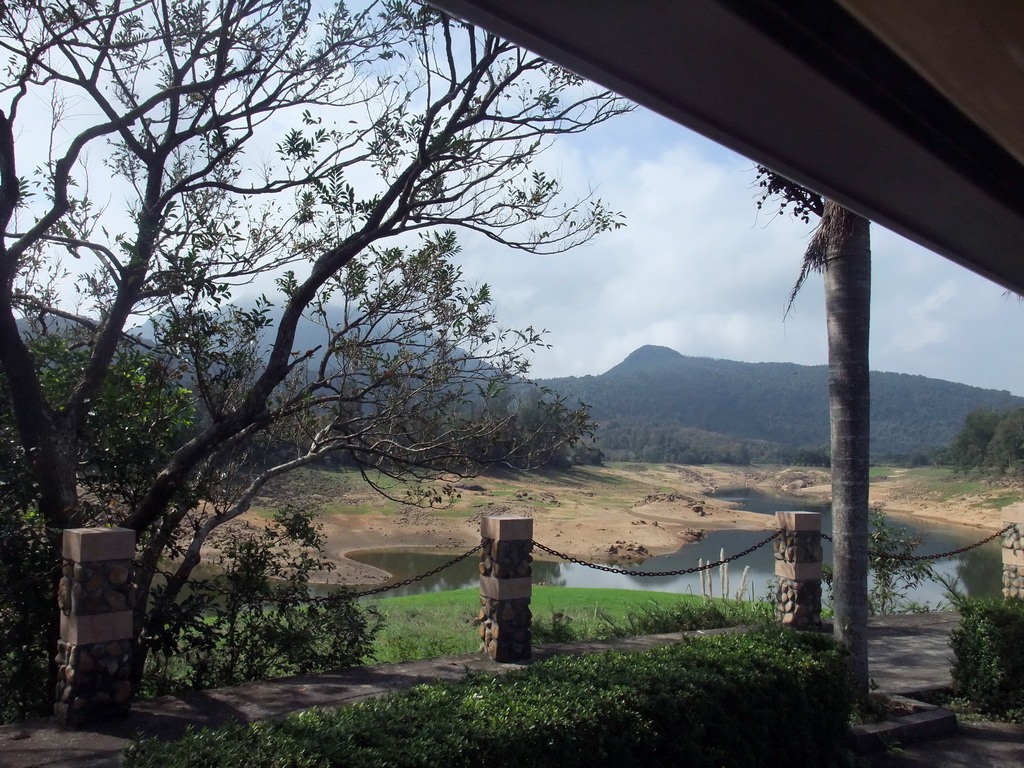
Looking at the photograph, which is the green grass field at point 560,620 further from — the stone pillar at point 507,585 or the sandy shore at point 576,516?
the sandy shore at point 576,516

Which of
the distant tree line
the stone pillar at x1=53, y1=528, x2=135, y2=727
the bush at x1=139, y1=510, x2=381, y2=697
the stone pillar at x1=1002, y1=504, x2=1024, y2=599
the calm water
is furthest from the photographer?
the distant tree line

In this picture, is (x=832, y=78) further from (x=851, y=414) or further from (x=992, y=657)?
(x=992, y=657)

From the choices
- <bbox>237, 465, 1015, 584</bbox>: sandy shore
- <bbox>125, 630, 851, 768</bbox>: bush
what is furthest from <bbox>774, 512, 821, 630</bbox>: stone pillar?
<bbox>237, 465, 1015, 584</bbox>: sandy shore

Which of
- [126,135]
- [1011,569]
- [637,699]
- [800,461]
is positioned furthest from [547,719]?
[800,461]

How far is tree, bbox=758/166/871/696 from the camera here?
259 inches

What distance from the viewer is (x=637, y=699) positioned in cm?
460

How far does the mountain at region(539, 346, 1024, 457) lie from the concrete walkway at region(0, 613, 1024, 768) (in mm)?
75292

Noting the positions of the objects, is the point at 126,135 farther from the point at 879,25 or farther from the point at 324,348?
the point at 879,25

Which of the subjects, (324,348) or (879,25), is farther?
(324,348)

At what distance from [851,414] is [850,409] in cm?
4

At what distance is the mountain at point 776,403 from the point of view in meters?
108

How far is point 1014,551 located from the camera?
30.6 feet

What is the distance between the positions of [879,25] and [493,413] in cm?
802

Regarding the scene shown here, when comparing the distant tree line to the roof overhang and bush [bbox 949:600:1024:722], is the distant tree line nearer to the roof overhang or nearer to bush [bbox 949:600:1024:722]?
bush [bbox 949:600:1024:722]
